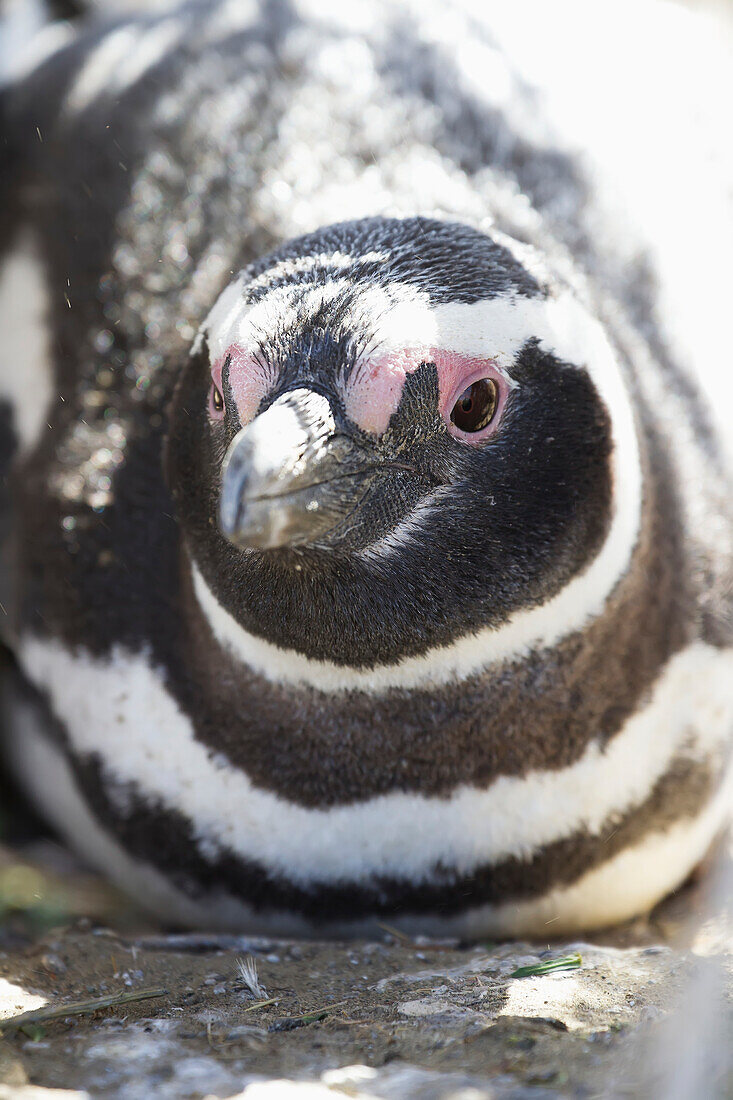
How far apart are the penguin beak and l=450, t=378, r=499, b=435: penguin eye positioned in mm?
152

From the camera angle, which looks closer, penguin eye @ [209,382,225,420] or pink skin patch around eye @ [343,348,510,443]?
pink skin patch around eye @ [343,348,510,443]

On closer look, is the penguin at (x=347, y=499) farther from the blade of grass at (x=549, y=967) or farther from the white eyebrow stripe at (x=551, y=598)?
the blade of grass at (x=549, y=967)

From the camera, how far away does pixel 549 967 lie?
6.22ft

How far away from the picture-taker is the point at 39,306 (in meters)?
2.70

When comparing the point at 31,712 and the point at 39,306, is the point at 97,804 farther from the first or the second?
the point at 39,306

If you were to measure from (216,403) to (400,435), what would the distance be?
Result: 311 mm

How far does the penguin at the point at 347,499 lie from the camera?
1.79 metres

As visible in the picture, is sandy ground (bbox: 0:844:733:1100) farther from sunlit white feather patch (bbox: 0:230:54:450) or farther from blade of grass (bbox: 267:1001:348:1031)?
sunlit white feather patch (bbox: 0:230:54:450)

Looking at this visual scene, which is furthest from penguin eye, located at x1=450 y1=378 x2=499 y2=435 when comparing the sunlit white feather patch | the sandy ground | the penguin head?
the sunlit white feather patch

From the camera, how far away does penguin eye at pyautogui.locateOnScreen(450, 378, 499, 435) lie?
1.78 metres

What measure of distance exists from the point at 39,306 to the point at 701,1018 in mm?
1965

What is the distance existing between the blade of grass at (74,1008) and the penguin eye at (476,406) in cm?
96

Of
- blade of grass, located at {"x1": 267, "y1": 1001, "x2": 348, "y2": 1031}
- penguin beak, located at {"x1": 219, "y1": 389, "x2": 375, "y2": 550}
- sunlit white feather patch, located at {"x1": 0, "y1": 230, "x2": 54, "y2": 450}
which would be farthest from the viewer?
sunlit white feather patch, located at {"x1": 0, "y1": 230, "x2": 54, "y2": 450}

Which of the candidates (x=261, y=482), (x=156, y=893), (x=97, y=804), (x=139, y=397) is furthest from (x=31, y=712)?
(x=261, y=482)
